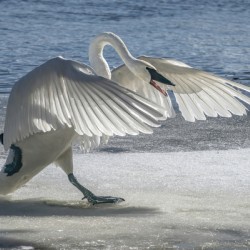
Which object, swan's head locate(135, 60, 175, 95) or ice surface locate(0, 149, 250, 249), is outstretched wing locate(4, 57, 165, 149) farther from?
swan's head locate(135, 60, 175, 95)

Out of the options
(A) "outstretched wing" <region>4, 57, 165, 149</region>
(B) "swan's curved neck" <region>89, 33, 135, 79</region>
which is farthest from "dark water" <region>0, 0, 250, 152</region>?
(A) "outstretched wing" <region>4, 57, 165, 149</region>

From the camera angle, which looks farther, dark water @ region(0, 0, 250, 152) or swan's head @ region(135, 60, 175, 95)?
dark water @ region(0, 0, 250, 152)

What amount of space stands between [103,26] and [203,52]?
8.69ft

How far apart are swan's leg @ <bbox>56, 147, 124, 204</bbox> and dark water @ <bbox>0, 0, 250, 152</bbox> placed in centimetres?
135

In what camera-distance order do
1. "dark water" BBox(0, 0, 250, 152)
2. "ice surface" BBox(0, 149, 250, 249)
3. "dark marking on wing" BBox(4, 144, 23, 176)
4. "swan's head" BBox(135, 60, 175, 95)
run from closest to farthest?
"ice surface" BBox(0, 149, 250, 249), "dark marking on wing" BBox(4, 144, 23, 176), "swan's head" BBox(135, 60, 175, 95), "dark water" BBox(0, 0, 250, 152)

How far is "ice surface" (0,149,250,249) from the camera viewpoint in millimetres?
5105

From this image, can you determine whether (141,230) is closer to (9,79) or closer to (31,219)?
(31,219)

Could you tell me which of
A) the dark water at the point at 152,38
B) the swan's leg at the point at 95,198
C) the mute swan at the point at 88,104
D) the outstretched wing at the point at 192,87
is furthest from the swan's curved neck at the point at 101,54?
the dark water at the point at 152,38

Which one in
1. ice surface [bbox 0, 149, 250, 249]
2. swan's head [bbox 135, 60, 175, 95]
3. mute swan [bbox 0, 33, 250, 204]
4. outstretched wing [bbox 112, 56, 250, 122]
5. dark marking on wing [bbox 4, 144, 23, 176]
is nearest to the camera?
ice surface [bbox 0, 149, 250, 249]

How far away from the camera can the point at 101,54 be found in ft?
21.0

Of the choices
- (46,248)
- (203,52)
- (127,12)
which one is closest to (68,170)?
(46,248)

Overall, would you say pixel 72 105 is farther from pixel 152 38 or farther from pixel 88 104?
pixel 152 38

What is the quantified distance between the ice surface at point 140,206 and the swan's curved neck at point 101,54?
733 millimetres

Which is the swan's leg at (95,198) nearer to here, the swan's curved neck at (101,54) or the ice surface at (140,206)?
the ice surface at (140,206)
